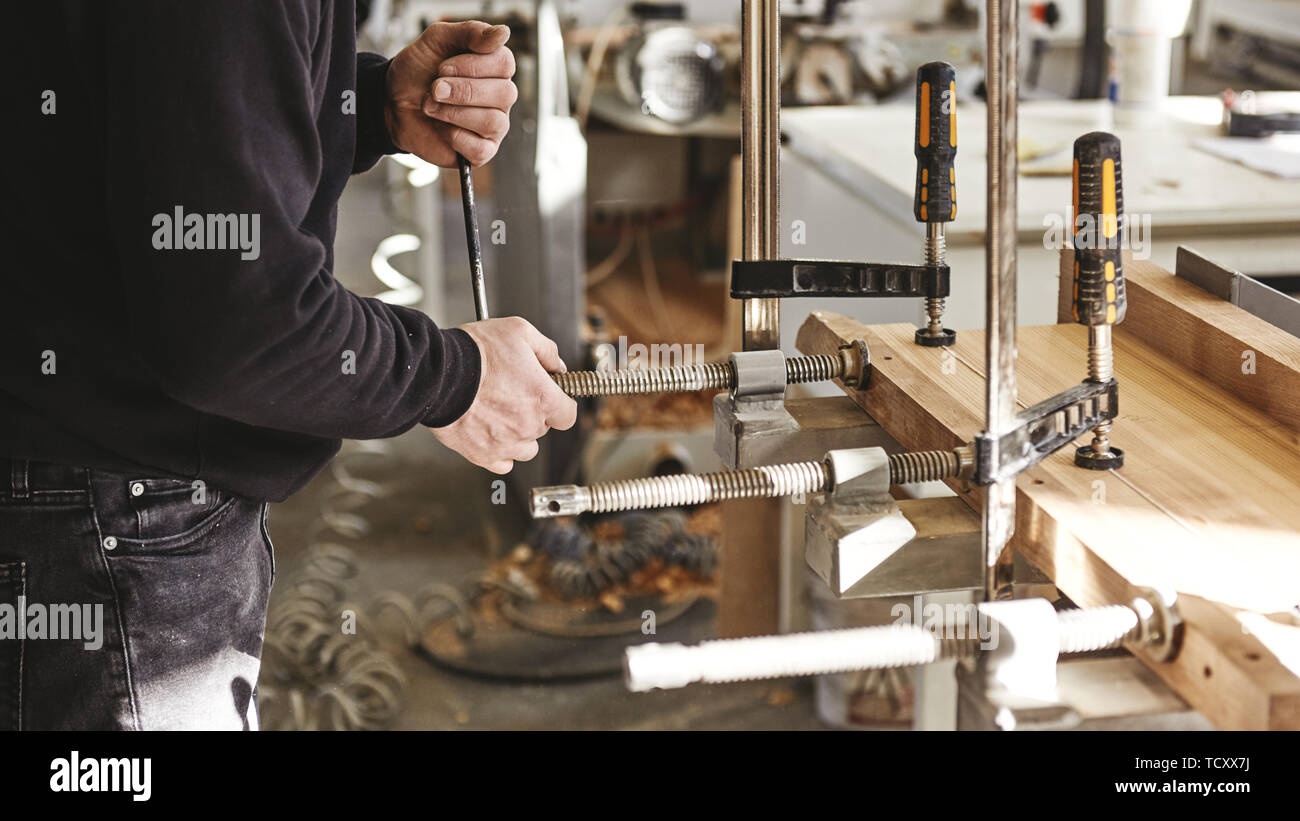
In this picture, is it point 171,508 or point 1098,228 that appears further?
point 171,508

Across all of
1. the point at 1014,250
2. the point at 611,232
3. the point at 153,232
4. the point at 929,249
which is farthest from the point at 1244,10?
the point at 153,232

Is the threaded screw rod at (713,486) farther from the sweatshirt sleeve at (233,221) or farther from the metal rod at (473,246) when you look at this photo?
the metal rod at (473,246)

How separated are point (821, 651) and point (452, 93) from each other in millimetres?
695

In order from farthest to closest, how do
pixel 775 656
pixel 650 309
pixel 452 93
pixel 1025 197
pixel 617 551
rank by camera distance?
1. pixel 650 309
2. pixel 617 551
3. pixel 1025 197
4. pixel 452 93
5. pixel 775 656

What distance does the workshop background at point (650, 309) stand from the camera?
2.15 meters

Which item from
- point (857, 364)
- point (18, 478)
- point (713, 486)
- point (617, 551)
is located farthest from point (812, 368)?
point (617, 551)

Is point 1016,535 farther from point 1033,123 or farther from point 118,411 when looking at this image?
point 1033,123

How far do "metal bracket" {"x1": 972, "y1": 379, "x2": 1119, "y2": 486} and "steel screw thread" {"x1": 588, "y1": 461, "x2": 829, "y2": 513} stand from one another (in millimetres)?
114

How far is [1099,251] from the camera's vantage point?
93cm

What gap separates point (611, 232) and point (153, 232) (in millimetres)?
3885

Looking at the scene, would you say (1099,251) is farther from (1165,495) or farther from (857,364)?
(857,364)

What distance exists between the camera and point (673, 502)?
92 cm
